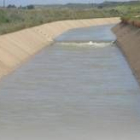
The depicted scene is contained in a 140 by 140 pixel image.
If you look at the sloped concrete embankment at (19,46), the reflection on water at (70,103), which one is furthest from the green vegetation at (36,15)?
the reflection on water at (70,103)

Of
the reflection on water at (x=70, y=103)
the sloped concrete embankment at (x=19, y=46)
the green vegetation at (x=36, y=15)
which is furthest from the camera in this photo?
the green vegetation at (x=36, y=15)

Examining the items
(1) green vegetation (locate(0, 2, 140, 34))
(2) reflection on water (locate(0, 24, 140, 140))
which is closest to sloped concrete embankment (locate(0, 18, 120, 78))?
(2) reflection on water (locate(0, 24, 140, 140))

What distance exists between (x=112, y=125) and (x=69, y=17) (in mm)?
88026

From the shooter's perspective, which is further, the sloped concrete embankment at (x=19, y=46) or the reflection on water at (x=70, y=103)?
the sloped concrete embankment at (x=19, y=46)

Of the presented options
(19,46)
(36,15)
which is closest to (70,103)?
(19,46)

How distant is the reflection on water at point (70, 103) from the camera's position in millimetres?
15516

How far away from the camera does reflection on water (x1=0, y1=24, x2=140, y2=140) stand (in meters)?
15.5

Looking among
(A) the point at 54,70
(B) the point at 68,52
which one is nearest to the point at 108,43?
(B) the point at 68,52

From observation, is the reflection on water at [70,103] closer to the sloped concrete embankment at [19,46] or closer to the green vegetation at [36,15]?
the sloped concrete embankment at [19,46]

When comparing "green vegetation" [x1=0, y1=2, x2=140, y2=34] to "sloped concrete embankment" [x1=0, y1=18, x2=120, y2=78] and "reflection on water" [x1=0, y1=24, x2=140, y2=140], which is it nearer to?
"sloped concrete embankment" [x1=0, y1=18, x2=120, y2=78]

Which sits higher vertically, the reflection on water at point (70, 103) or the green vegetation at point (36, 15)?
the reflection on water at point (70, 103)

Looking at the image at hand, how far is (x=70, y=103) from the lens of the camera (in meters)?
19.8

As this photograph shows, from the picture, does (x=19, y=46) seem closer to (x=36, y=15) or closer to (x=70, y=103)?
(x=70, y=103)

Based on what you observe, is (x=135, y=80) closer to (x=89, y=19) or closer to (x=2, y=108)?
(x=2, y=108)
